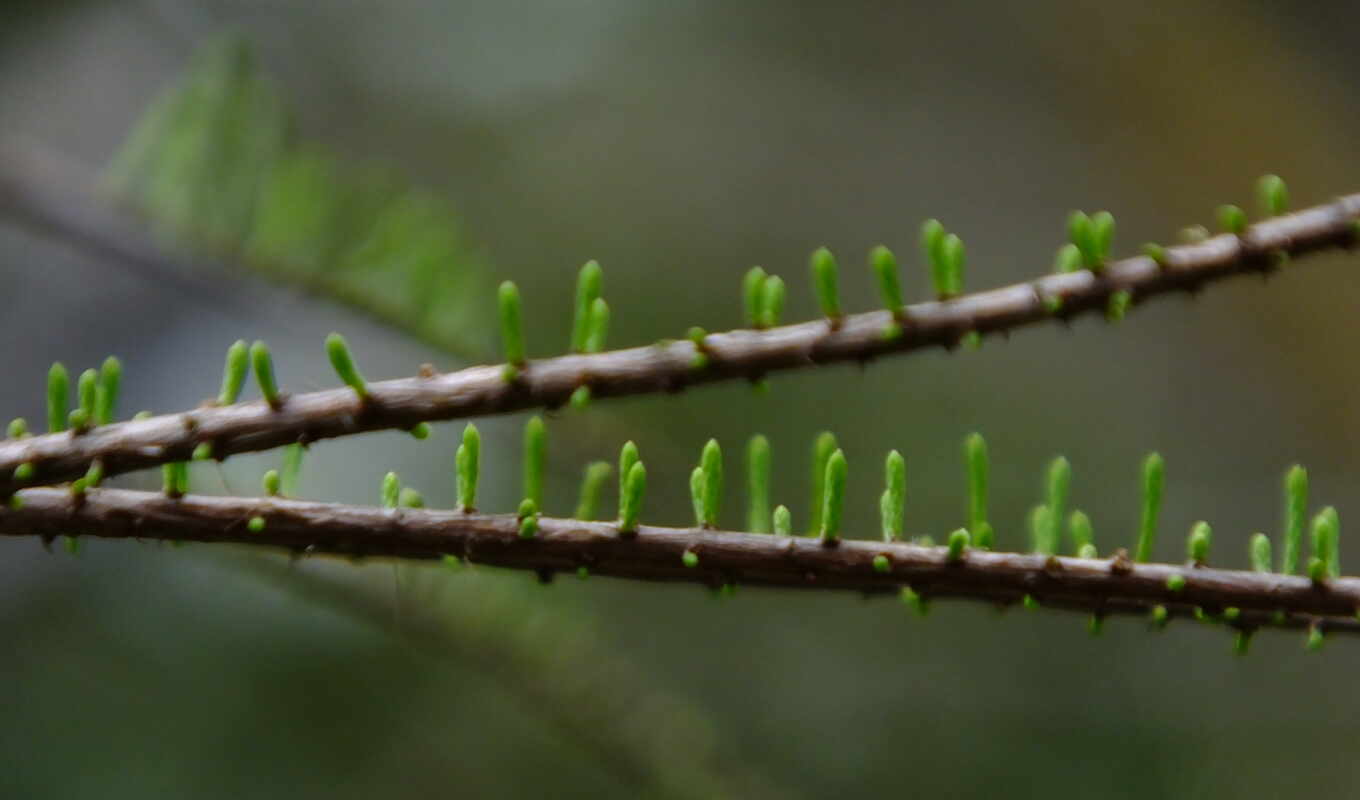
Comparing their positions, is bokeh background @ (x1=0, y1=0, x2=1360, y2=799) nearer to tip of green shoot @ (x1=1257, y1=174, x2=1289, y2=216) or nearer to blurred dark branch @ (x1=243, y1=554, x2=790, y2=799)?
blurred dark branch @ (x1=243, y1=554, x2=790, y2=799)

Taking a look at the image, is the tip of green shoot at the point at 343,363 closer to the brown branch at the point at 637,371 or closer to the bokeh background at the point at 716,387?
the brown branch at the point at 637,371

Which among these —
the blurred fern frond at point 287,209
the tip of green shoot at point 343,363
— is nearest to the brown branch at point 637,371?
the tip of green shoot at point 343,363

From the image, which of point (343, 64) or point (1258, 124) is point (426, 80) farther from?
point (1258, 124)

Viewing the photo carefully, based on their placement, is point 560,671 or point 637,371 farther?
point 560,671

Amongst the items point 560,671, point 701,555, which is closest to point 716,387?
point 560,671

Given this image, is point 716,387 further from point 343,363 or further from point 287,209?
point 343,363

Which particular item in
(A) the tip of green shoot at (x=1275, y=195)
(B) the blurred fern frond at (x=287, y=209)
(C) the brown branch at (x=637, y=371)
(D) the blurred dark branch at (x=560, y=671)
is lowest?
(D) the blurred dark branch at (x=560, y=671)

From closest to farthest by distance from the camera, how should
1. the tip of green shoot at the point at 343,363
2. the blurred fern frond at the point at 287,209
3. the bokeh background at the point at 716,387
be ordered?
1. the tip of green shoot at the point at 343,363
2. the blurred fern frond at the point at 287,209
3. the bokeh background at the point at 716,387
